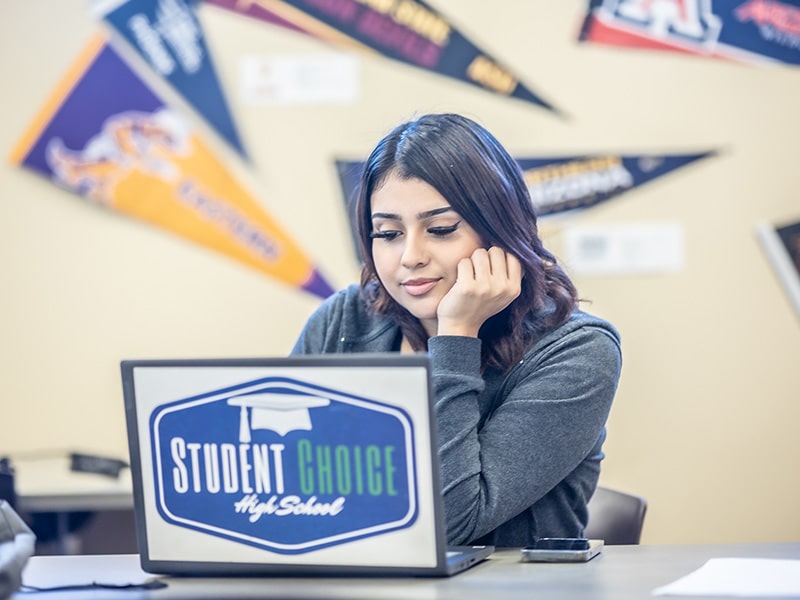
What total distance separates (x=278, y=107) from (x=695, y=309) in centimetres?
139

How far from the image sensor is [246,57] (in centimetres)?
342

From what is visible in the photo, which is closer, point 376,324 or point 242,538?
point 242,538

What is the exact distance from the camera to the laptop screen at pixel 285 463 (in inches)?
45.6

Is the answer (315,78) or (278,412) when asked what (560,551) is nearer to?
(278,412)

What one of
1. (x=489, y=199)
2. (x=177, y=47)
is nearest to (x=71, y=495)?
(x=489, y=199)

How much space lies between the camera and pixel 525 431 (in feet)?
4.93

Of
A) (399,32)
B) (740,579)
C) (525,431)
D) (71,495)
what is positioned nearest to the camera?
(740,579)

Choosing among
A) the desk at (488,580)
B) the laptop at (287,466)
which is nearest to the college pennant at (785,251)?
the desk at (488,580)

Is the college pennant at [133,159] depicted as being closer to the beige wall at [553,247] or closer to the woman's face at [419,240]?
the beige wall at [553,247]

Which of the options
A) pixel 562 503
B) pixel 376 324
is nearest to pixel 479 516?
pixel 562 503

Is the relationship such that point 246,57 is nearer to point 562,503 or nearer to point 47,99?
point 47,99

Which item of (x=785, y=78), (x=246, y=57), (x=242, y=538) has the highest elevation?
(x=246, y=57)

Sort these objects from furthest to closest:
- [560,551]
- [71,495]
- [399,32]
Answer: [399,32] < [71,495] < [560,551]

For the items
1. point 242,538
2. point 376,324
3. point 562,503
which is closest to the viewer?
point 242,538
